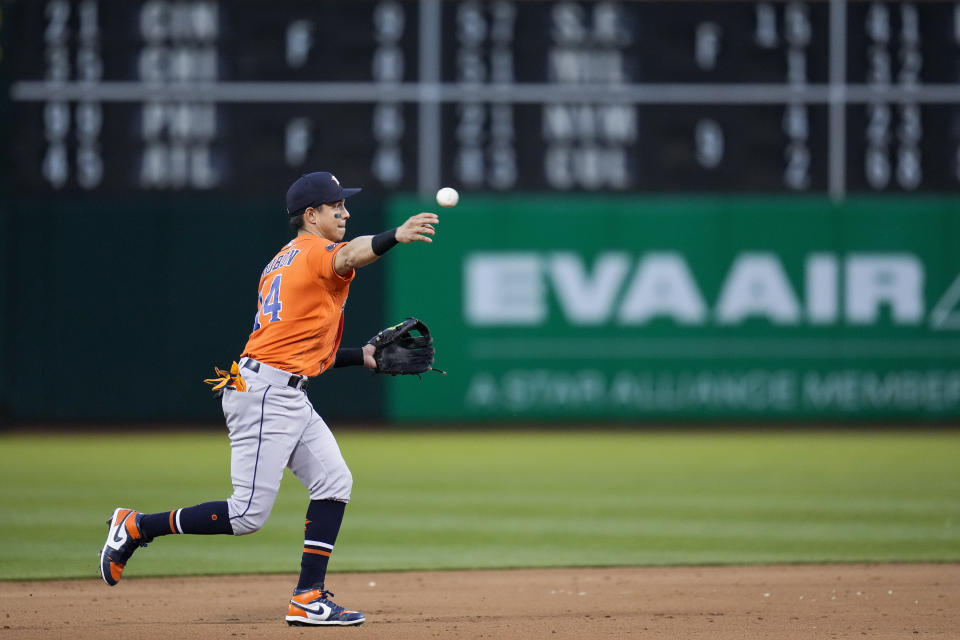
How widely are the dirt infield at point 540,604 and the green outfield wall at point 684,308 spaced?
7766 millimetres

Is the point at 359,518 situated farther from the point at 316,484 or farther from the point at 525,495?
the point at 316,484

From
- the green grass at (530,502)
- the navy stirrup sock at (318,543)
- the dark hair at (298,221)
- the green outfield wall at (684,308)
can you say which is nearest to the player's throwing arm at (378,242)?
the dark hair at (298,221)

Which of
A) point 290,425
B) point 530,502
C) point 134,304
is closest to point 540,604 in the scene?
point 290,425

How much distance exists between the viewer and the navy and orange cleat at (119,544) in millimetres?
4762

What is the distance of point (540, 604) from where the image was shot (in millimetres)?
5215

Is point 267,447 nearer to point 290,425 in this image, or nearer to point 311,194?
point 290,425

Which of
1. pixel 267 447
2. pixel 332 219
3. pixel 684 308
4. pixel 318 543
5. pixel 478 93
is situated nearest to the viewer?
pixel 267 447

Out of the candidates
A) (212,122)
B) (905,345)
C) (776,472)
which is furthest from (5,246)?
(905,345)

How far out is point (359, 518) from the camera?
7.84m

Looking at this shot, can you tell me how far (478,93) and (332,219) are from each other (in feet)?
30.1

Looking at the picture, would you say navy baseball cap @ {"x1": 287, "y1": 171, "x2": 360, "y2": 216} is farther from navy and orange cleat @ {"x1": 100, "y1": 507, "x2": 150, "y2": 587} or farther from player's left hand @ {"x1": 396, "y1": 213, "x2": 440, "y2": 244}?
navy and orange cleat @ {"x1": 100, "y1": 507, "x2": 150, "y2": 587}

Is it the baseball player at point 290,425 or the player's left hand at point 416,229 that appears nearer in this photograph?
the player's left hand at point 416,229

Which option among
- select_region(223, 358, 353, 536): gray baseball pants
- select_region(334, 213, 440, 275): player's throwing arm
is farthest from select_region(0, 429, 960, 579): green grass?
select_region(334, 213, 440, 275): player's throwing arm

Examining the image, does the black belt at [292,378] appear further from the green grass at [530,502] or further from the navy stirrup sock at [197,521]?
the green grass at [530,502]
